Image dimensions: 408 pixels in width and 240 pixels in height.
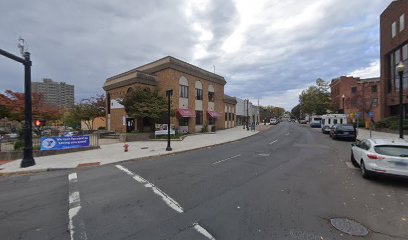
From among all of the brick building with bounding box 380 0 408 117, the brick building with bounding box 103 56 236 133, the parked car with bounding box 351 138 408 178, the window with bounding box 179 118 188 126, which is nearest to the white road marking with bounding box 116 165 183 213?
the parked car with bounding box 351 138 408 178

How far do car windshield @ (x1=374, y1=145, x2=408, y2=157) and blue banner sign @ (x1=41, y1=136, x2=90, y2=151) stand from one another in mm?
18067

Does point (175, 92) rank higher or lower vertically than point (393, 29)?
lower

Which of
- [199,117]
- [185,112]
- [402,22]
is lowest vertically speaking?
A: [199,117]

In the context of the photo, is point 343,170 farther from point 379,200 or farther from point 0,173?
point 0,173

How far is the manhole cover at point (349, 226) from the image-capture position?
4.00 m

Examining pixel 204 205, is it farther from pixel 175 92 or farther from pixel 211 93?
pixel 211 93

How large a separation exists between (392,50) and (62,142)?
4153 cm

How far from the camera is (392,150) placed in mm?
7082

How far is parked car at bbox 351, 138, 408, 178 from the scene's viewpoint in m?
6.68

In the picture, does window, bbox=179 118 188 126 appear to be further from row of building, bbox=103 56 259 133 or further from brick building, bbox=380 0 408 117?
brick building, bbox=380 0 408 117

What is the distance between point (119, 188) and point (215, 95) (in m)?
32.9

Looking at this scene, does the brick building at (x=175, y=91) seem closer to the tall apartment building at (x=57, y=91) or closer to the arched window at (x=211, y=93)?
the arched window at (x=211, y=93)

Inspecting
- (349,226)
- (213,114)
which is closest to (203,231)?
(349,226)

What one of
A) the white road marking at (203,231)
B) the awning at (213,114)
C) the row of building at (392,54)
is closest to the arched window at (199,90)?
the awning at (213,114)
